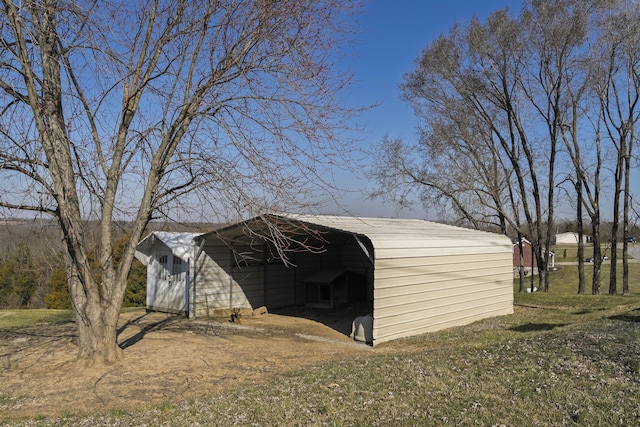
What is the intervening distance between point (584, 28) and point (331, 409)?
20.0 meters

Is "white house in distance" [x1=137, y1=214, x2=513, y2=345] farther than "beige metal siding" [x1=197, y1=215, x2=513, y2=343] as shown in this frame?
Yes

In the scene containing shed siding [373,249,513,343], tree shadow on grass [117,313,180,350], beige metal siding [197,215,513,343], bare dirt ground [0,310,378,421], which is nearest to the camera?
bare dirt ground [0,310,378,421]

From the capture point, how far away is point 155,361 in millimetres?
8375

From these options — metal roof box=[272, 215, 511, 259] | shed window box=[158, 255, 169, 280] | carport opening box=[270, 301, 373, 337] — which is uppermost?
metal roof box=[272, 215, 511, 259]

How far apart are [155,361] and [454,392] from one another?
5.18 metres

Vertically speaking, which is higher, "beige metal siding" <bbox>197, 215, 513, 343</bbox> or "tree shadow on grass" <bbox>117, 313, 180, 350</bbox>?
"beige metal siding" <bbox>197, 215, 513, 343</bbox>

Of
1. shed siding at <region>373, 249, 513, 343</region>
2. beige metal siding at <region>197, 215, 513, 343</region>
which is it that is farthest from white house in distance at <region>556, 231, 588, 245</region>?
shed siding at <region>373, 249, 513, 343</region>

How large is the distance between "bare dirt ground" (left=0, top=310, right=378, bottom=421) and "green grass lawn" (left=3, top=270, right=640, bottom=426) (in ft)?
2.27

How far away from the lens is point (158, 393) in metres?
6.46

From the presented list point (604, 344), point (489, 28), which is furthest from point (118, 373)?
point (489, 28)

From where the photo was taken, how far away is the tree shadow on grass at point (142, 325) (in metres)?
10.3

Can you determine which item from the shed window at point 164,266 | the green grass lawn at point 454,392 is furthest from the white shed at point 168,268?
the green grass lawn at point 454,392

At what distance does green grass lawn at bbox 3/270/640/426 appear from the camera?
4.57m

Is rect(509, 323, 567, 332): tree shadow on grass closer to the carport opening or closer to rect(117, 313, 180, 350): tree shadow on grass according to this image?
the carport opening
